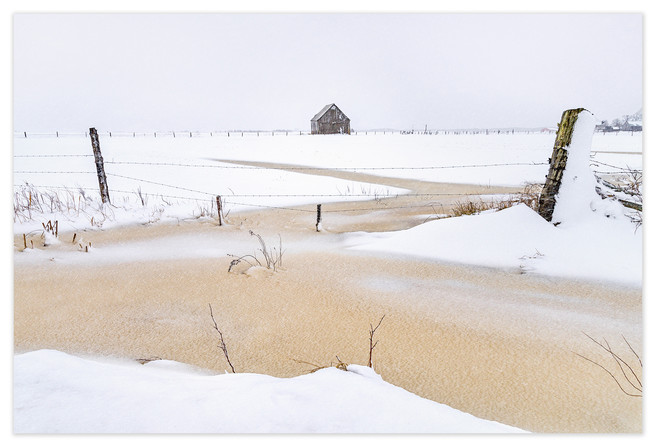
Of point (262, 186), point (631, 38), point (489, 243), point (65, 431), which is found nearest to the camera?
point (65, 431)

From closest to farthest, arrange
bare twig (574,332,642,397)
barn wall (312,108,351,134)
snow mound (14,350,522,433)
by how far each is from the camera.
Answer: snow mound (14,350,522,433), bare twig (574,332,642,397), barn wall (312,108,351,134)

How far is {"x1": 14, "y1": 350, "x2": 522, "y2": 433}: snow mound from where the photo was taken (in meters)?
1.54

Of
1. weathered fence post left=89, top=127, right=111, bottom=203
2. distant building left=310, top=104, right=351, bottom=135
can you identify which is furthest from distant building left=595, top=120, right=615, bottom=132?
weathered fence post left=89, top=127, right=111, bottom=203

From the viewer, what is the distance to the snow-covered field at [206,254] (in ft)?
5.12

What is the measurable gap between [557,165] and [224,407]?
379 centimetres

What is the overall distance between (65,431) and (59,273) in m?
2.07

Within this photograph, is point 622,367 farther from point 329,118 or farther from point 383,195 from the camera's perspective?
point 329,118

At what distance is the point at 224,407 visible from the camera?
1586 millimetres

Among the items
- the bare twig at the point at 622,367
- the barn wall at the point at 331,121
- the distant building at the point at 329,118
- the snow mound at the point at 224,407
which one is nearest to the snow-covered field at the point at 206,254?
the snow mound at the point at 224,407

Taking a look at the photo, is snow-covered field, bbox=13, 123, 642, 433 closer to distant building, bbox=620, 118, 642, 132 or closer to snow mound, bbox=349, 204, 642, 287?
snow mound, bbox=349, 204, 642, 287

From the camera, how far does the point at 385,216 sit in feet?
18.1

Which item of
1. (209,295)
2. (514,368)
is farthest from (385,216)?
(514,368)

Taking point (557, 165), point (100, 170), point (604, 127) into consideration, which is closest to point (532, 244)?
point (557, 165)

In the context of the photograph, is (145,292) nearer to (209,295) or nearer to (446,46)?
(209,295)
